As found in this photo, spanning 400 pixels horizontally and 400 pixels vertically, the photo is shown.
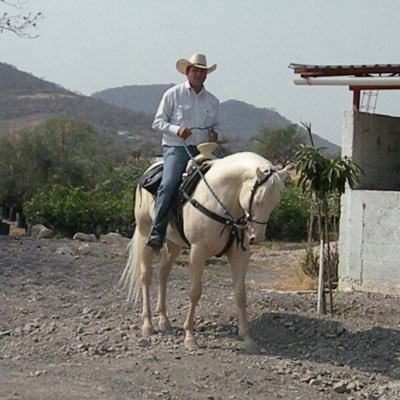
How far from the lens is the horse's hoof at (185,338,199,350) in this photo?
831 centimetres

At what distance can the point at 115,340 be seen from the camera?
8695 millimetres

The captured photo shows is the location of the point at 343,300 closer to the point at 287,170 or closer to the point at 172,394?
the point at 287,170

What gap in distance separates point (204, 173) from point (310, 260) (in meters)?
5.29

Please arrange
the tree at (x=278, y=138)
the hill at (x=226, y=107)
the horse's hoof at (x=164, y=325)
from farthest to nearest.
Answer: the hill at (x=226, y=107) → the tree at (x=278, y=138) → the horse's hoof at (x=164, y=325)

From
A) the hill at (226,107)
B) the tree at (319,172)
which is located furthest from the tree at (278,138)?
the hill at (226,107)

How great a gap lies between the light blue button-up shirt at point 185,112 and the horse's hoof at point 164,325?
1720 millimetres

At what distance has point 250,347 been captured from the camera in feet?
27.4

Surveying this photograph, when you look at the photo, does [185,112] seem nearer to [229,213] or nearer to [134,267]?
[229,213]

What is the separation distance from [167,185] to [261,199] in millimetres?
1356

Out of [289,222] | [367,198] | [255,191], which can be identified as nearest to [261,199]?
[255,191]

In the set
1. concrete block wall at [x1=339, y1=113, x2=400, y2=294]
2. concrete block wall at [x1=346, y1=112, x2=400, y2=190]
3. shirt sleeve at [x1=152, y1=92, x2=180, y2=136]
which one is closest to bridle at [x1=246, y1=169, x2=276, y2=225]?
shirt sleeve at [x1=152, y1=92, x2=180, y2=136]

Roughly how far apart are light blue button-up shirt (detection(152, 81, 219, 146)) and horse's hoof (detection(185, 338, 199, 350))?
1877 mm

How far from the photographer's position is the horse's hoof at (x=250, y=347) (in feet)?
27.2

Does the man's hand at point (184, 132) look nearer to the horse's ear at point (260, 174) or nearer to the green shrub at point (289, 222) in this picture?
the horse's ear at point (260, 174)
